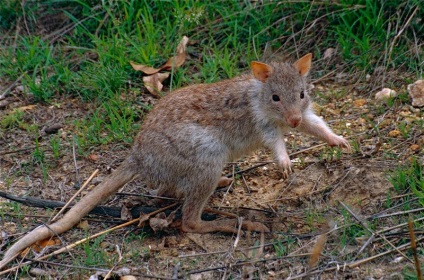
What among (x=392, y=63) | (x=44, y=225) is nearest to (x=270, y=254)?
(x=44, y=225)

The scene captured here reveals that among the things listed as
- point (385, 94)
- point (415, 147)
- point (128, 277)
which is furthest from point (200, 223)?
point (385, 94)

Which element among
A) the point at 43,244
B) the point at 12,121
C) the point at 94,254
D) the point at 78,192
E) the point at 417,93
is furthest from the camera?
the point at 12,121

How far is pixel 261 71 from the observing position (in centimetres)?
631

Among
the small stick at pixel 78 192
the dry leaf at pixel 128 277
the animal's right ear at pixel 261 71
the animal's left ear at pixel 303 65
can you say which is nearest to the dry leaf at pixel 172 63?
the small stick at pixel 78 192

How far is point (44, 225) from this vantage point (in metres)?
5.98

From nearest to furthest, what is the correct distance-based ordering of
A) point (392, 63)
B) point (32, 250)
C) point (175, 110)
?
point (32, 250) < point (175, 110) < point (392, 63)

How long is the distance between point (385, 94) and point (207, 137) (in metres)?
2.07

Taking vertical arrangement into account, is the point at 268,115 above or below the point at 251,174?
above

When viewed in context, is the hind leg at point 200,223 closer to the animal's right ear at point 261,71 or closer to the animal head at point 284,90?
the animal head at point 284,90

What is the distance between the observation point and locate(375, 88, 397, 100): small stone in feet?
23.9

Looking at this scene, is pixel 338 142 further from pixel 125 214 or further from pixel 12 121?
pixel 12 121

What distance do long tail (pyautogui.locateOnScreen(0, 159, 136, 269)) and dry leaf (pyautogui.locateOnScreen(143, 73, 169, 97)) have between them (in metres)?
1.55

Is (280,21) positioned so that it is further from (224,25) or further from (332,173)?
(332,173)

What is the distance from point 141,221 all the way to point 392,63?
9.79 feet
